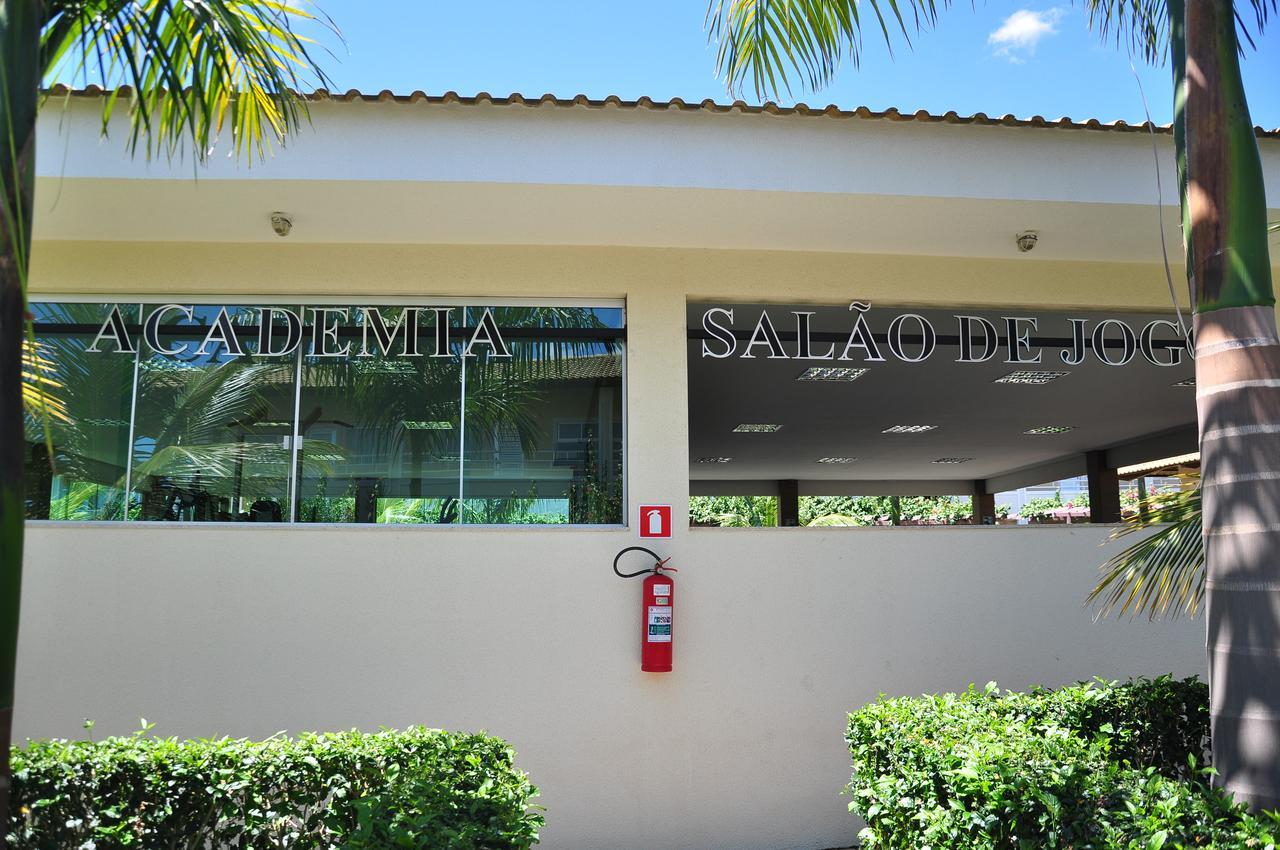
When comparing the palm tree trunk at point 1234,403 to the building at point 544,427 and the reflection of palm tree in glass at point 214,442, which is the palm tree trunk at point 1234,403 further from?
the reflection of palm tree in glass at point 214,442

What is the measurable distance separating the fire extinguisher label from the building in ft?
0.61

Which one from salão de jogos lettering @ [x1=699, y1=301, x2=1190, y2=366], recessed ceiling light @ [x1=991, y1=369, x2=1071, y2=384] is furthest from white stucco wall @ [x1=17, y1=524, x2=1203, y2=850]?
recessed ceiling light @ [x1=991, y1=369, x2=1071, y2=384]

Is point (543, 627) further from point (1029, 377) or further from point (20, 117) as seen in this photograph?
point (1029, 377)

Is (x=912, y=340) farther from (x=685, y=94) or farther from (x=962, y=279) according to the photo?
(x=685, y=94)

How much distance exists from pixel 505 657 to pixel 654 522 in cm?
119

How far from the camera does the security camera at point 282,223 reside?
229 inches

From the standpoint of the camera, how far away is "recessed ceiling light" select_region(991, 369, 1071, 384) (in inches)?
464

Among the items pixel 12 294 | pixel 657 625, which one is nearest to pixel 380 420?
pixel 657 625

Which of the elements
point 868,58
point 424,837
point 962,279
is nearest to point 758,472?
point 962,279

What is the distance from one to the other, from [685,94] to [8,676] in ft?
13.9

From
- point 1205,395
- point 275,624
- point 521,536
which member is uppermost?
point 1205,395

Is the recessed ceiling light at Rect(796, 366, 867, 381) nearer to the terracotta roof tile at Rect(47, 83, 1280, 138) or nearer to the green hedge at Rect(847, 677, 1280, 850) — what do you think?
the terracotta roof tile at Rect(47, 83, 1280, 138)

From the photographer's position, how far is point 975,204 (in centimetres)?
575

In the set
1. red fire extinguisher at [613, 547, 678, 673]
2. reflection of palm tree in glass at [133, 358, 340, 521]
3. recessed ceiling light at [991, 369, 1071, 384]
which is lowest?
red fire extinguisher at [613, 547, 678, 673]
